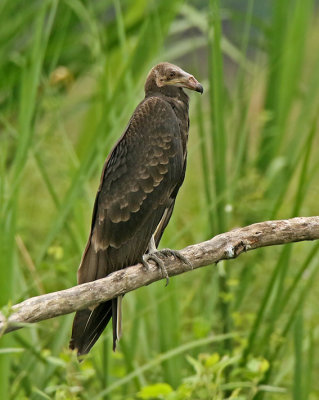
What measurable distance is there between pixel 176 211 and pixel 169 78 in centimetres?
189

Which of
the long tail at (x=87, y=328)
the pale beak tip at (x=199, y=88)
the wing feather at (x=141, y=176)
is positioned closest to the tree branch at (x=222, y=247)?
the long tail at (x=87, y=328)

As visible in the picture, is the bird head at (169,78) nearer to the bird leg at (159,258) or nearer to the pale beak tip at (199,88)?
the pale beak tip at (199,88)

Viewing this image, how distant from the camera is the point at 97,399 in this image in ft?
11.2

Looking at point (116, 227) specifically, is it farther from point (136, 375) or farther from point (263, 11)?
point (263, 11)

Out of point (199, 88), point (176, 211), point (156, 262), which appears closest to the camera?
point (156, 262)

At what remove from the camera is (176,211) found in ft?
16.6

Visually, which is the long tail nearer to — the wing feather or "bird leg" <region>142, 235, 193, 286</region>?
"bird leg" <region>142, 235, 193, 286</region>

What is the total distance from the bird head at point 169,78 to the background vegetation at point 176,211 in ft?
1.14

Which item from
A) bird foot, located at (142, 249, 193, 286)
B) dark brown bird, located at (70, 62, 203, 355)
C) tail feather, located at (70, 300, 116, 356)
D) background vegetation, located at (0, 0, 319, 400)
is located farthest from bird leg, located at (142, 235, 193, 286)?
background vegetation, located at (0, 0, 319, 400)

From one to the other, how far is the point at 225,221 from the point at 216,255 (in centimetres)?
108

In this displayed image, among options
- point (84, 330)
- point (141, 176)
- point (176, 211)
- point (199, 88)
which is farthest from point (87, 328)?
point (176, 211)

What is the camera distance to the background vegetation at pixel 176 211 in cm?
341

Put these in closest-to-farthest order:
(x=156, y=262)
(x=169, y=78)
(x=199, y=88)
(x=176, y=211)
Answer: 1. (x=156, y=262)
2. (x=199, y=88)
3. (x=169, y=78)
4. (x=176, y=211)

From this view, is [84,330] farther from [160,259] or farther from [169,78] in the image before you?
[169,78]
